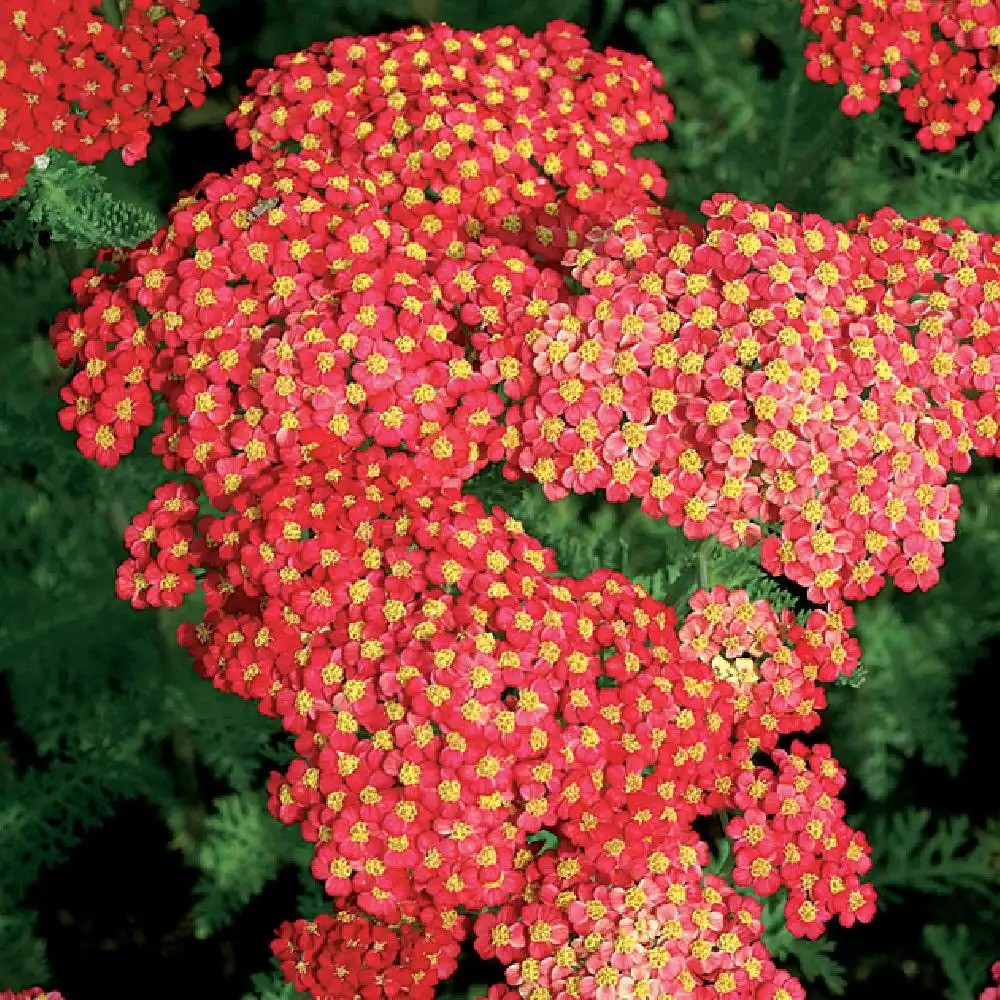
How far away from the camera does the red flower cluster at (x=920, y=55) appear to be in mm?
2881

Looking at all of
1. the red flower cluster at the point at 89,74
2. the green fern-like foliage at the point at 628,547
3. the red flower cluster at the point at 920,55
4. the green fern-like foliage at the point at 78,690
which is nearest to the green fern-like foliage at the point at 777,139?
the red flower cluster at the point at 920,55

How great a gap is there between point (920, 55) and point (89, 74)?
187 centimetres

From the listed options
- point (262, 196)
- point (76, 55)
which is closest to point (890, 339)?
point (262, 196)

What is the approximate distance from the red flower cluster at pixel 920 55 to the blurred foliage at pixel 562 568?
37 centimetres

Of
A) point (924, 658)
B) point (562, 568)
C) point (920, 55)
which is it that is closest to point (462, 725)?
point (562, 568)

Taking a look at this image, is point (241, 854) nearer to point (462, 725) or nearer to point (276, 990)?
point (276, 990)

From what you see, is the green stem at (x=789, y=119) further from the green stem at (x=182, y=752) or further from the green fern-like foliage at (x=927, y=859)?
the green stem at (x=182, y=752)

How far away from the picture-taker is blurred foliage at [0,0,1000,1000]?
3.08m

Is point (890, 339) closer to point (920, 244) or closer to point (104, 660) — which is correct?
point (920, 244)

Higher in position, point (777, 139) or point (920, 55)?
point (920, 55)

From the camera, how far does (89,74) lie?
8.23ft

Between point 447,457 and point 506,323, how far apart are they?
0.28 metres

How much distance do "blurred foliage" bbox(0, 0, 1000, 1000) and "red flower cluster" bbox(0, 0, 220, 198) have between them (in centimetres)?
14

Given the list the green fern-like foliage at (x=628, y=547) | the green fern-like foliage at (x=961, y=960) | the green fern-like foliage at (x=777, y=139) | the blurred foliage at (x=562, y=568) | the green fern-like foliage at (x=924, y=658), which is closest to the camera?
the green fern-like foliage at (x=628, y=547)
